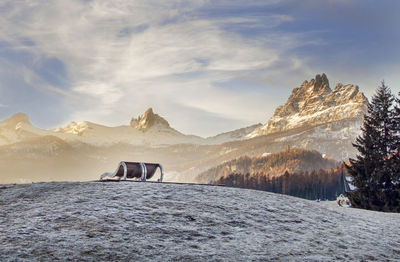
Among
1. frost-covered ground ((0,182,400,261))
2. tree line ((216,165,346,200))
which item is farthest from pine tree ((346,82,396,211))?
tree line ((216,165,346,200))

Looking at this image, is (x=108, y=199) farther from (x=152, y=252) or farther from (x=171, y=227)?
(x=152, y=252)

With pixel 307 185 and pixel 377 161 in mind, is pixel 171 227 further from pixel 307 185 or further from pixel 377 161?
pixel 307 185

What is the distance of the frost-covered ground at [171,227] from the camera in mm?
7602

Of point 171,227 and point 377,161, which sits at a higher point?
point 377,161

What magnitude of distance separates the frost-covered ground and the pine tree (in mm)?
13424

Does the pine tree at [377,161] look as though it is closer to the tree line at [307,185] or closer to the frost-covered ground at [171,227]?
the frost-covered ground at [171,227]

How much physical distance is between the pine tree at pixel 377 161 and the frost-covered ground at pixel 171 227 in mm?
13424

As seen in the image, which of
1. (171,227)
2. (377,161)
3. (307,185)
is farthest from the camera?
(307,185)

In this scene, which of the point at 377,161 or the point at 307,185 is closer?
the point at 377,161

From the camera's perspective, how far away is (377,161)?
1046 inches

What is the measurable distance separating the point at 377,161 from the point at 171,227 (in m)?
22.1

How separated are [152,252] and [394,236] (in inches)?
328

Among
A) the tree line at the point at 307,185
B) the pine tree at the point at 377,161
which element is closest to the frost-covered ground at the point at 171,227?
the pine tree at the point at 377,161

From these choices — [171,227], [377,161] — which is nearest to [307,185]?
[377,161]
